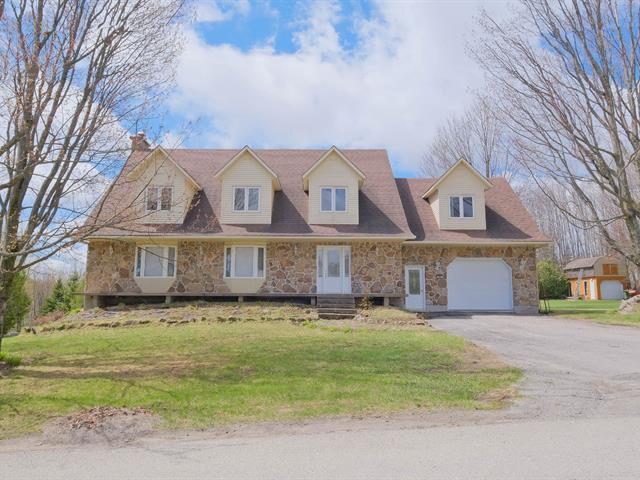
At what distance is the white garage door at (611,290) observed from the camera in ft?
145

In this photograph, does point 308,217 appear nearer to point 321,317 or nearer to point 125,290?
point 321,317

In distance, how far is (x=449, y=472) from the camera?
3883mm

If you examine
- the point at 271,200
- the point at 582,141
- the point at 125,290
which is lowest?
the point at 125,290

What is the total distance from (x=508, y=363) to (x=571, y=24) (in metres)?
15.3

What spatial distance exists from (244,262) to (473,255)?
1004 cm

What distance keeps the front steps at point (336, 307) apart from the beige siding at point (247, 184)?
418 cm

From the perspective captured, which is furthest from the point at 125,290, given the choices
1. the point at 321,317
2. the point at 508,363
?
the point at 508,363

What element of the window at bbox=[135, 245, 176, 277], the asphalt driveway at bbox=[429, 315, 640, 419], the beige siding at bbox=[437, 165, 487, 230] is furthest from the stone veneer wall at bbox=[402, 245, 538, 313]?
the window at bbox=[135, 245, 176, 277]

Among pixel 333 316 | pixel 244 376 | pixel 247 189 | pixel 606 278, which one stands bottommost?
pixel 244 376

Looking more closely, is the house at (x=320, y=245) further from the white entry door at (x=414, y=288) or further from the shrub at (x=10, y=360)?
the shrub at (x=10, y=360)

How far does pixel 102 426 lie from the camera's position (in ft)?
17.6

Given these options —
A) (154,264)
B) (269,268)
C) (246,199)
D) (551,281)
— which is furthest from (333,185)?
(551,281)

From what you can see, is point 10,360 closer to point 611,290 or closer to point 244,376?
point 244,376

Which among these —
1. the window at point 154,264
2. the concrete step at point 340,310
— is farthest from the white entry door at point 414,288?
the window at point 154,264
